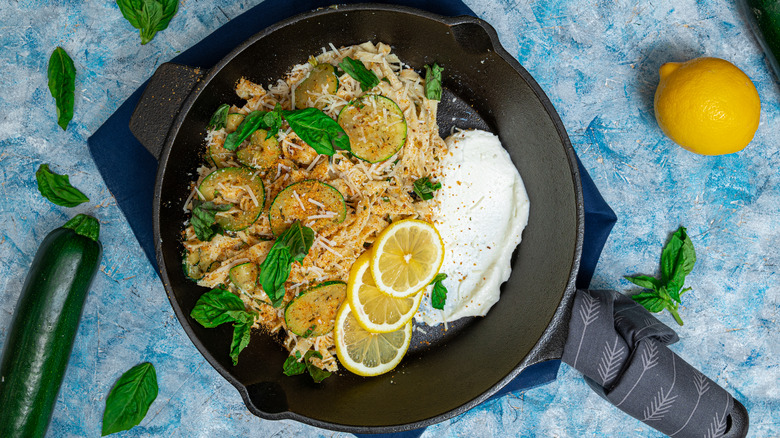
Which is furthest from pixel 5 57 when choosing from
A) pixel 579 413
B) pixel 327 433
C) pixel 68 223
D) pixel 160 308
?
pixel 579 413

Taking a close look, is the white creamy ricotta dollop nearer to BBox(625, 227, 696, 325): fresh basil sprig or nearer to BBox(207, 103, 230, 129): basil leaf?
BBox(625, 227, 696, 325): fresh basil sprig

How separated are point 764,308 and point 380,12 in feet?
8.65

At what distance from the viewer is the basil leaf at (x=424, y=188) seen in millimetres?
2518

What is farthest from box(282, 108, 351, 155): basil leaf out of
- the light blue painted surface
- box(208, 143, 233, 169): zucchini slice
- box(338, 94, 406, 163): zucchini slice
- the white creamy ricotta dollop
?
the light blue painted surface

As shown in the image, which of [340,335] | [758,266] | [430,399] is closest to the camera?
[340,335]

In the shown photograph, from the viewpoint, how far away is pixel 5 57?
8.82ft

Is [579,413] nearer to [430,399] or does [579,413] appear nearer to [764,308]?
[430,399]

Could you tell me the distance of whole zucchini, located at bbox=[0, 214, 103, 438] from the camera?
254 cm

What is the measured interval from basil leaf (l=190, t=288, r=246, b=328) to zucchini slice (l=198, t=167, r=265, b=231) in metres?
0.32

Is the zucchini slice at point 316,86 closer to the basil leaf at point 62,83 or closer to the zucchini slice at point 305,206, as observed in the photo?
the zucchini slice at point 305,206

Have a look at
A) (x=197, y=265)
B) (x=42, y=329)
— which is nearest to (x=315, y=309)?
(x=197, y=265)

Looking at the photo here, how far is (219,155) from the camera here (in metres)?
2.44

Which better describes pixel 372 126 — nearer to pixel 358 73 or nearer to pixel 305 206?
pixel 358 73

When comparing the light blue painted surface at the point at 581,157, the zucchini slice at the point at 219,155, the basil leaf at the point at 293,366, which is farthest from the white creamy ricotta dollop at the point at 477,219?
the zucchini slice at the point at 219,155
